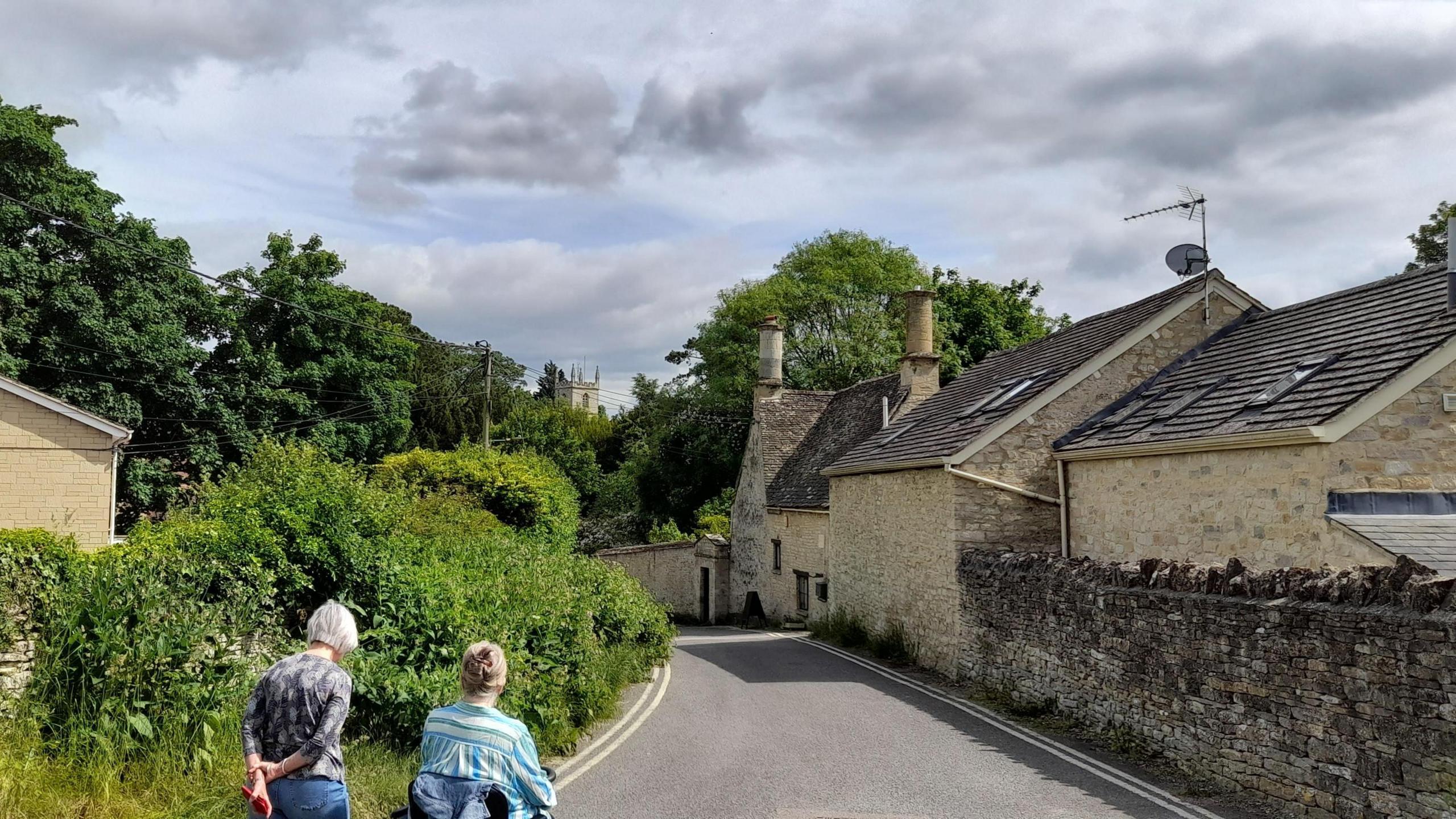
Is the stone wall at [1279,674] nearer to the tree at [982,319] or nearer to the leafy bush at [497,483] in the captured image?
the leafy bush at [497,483]

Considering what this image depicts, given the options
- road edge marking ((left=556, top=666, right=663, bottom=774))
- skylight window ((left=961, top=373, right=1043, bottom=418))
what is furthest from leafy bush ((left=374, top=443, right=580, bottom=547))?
skylight window ((left=961, top=373, right=1043, bottom=418))

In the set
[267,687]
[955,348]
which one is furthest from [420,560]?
[955,348]

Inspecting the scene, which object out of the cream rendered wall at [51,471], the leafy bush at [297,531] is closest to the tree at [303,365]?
the cream rendered wall at [51,471]

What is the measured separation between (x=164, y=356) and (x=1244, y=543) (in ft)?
87.1

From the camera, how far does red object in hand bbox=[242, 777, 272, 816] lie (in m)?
5.51

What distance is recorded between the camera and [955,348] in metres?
41.5

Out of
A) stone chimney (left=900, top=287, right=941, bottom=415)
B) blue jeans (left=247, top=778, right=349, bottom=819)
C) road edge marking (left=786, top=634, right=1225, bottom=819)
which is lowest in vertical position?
road edge marking (left=786, top=634, right=1225, bottom=819)

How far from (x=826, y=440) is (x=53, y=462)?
1987cm

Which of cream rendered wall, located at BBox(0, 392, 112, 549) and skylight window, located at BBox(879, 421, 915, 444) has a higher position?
skylight window, located at BBox(879, 421, 915, 444)

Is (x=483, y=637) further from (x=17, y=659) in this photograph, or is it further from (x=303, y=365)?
(x=303, y=365)

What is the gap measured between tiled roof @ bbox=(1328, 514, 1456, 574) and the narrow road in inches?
145

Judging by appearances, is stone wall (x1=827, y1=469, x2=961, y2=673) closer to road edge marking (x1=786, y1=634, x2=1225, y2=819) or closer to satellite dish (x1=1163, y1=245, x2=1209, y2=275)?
road edge marking (x1=786, y1=634, x2=1225, y2=819)

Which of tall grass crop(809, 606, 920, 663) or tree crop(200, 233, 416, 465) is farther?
tree crop(200, 233, 416, 465)

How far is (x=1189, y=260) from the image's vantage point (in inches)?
787
